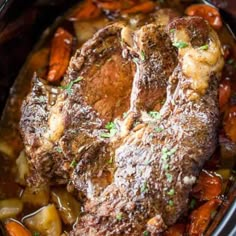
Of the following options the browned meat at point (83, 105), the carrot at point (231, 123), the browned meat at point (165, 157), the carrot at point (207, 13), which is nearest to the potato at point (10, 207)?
the browned meat at point (83, 105)

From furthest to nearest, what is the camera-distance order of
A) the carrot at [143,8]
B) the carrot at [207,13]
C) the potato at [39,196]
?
the carrot at [143,8] < the carrot at [207,13] < the potato at [39,196]

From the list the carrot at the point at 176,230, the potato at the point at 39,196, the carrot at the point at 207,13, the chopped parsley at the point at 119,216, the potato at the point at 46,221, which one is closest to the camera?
the chopped parsley at the point at 119,216

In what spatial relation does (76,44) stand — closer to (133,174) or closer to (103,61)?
(103,61)

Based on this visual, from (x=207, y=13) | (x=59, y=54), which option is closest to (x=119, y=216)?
(x=59, y=54)

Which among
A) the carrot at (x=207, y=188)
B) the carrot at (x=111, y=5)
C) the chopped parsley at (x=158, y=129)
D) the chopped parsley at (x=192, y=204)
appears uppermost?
the carrot at (x=111, y=5)

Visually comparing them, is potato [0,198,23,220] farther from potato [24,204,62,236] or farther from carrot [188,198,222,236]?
carrot [188,198,222,236]

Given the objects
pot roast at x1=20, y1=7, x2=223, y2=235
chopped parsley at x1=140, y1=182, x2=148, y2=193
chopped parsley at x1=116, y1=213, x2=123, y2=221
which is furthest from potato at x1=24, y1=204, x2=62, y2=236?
chopped parsley at x1=140, y1=182, x2=148, y2=193

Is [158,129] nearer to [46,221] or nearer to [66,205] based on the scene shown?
[66,205]

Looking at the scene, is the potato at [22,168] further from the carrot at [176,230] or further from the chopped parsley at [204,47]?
the chopped parsley at [204,47]

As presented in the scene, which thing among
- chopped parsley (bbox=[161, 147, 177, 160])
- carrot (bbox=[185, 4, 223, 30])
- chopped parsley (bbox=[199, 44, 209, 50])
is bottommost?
chopped parsley (bbox=[161, 147, 177, 160])
